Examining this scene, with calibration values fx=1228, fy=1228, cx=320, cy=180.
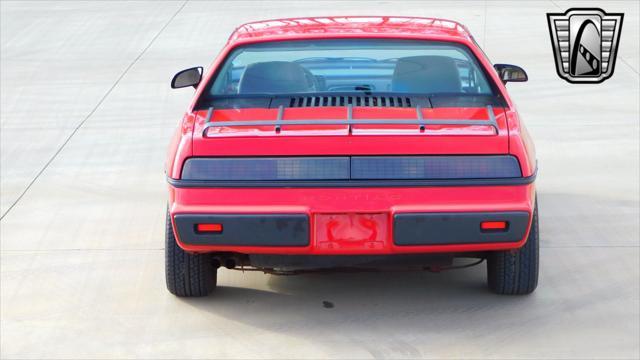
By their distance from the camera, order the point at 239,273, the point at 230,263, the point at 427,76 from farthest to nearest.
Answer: the point at 239,273
the point at 427,76
the point at 230,263

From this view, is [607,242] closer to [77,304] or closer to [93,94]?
[77,304]

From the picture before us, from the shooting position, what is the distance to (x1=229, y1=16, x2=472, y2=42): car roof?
6168 millimetres

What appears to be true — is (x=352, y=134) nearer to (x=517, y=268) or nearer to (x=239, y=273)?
(x=517, y=268)

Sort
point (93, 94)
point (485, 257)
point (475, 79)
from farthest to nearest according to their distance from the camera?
point (93, 94)
point (475, 79)
point (485, 257)

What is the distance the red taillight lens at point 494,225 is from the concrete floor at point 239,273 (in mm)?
524

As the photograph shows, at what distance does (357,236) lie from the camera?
5.27m

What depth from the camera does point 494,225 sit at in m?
5.26

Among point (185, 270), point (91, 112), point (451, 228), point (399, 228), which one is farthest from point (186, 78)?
point (91, 112)

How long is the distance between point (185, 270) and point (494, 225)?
60.1 inches

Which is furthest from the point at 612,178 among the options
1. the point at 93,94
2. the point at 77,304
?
the point at 93,94

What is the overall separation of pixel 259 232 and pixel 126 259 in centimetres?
168

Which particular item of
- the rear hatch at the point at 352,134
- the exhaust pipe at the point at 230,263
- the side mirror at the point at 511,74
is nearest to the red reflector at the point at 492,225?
the rear hatch at the point at 352,134

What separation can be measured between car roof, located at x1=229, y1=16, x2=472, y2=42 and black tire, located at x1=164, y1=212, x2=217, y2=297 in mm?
1148

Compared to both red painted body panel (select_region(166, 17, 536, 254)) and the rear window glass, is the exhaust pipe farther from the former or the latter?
the rear window glass
